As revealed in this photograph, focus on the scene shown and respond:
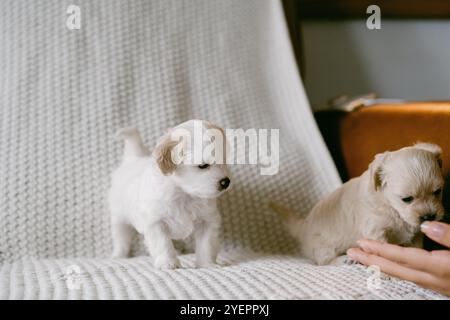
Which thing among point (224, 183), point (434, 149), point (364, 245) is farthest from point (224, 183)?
point (434, 149)

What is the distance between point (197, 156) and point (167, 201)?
114mm

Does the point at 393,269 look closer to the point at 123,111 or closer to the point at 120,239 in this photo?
the point at 120,239

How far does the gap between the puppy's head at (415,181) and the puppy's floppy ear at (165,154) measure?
346mm

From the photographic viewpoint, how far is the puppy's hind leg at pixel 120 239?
1.04 meters

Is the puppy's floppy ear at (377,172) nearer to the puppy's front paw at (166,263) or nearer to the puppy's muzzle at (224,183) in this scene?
the puppy's muzzle at (224,183)

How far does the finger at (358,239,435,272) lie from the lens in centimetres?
75

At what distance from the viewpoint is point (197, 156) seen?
2.84 feet

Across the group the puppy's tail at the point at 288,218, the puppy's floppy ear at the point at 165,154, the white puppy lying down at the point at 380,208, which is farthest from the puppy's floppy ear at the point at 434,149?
the puppy's floppy ear at the point at 165,154

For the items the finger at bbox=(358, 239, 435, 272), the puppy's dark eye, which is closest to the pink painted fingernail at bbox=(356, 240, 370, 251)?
the finger at bbox=(358, 239, 435, 272)

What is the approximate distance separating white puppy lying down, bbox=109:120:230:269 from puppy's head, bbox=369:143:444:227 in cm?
28

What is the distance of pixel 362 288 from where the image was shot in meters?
0.74

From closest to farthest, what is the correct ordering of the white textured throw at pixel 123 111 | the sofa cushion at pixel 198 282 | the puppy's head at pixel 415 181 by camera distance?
the sofa cushion at pixel 198 282 < the puppy's head at pixel 415 181 < the white textured throw at pixel 123 111

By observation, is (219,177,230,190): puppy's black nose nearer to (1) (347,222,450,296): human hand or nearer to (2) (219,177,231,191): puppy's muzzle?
(2) (219,177,231,191): puppy's muzzle
